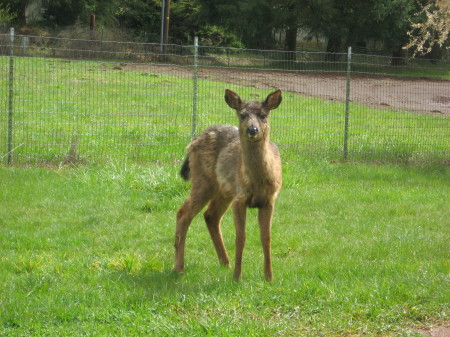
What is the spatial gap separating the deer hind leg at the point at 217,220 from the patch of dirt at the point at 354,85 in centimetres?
680

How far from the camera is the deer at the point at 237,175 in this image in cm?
686

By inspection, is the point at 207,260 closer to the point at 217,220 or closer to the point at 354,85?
the point at 217,220

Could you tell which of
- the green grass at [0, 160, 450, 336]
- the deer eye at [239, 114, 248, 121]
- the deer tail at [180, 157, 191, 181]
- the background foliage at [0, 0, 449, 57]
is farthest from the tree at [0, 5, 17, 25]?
the deer eye at [239, 114, 248, 121]

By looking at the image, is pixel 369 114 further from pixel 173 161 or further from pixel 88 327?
pixel 88 327

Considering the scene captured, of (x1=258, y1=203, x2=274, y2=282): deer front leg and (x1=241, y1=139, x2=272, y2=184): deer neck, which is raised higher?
(x1=241, y1=139, x2=272, y2=184): deer neck

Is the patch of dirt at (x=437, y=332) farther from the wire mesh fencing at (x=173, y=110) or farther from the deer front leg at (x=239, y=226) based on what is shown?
the wire mesh fencing at (x=173, y=110)

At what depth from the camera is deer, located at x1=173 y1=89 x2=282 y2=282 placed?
6855 mm

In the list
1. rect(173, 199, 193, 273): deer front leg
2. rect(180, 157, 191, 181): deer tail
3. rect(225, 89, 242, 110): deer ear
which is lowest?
rect(173, 199, 193, 273): deer front leg

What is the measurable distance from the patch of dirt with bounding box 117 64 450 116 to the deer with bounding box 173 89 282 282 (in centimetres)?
Answer: 669

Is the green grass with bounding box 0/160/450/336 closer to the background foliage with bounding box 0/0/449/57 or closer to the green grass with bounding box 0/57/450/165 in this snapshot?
the green grass with bounding box 0/57/450/165

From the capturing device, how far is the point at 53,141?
1277cm

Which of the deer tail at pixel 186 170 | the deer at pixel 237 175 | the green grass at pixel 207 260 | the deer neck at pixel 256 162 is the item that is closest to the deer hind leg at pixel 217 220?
the deer at pixel 237 175

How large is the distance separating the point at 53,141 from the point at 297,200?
4.98 m

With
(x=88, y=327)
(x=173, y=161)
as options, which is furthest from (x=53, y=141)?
(x=88, y=327)
